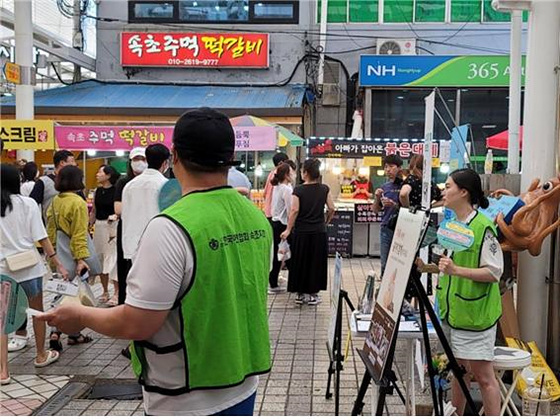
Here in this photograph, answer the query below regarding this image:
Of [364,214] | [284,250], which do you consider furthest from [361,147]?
[284,250]

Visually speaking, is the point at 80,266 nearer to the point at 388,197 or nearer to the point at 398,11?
the point at 388,197

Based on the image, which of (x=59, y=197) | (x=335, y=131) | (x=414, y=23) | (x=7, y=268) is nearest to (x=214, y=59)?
(x=335, y=131)

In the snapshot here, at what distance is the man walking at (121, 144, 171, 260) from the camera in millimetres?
4547

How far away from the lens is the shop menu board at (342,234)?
33.6 feet

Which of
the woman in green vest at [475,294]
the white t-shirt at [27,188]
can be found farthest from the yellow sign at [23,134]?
the woman in green vest at [475,294]

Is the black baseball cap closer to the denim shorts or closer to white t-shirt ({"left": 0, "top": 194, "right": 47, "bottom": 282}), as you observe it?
white t-shirt ({"left": 0, "top": 194, "right": 47, "bottom": 282})

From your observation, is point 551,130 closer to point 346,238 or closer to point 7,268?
point 7,268

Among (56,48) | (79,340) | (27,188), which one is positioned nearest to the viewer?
(79,340)

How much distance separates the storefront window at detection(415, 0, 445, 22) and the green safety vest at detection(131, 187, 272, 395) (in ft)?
46.3

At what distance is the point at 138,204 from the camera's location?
15.2ft

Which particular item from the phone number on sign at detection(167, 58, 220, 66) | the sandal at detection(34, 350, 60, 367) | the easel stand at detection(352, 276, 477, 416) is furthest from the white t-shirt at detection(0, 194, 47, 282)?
the phone number on sign at detection(167, 58, 220, 66)

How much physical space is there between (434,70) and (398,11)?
2380 millimetres

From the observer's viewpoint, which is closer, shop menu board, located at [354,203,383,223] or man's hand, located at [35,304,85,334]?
man's hand, located at [35,304,85,334]

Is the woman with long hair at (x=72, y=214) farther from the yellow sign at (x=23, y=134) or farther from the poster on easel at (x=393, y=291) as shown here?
the yellow sign at (x=23, y=134)
